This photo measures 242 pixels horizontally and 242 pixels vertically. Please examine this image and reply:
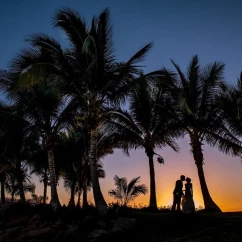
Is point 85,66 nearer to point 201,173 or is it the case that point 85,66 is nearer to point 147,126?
point 147,126

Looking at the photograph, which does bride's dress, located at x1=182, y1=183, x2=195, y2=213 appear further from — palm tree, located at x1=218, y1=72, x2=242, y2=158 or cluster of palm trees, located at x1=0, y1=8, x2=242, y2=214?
palm tree, located at x1=218, y1=72, x2=242, y2=158

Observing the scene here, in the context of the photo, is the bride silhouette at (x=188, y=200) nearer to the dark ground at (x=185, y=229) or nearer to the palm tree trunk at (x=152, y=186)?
the dark ground at (x=185, y=229)

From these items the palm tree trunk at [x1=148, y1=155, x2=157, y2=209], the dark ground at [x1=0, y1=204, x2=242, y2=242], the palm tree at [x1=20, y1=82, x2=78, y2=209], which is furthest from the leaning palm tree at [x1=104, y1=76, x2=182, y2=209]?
the dark ground at [x1=0, y1=204, x2=242, y2=242]

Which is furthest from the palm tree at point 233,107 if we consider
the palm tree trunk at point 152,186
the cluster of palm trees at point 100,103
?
the palm tree trunk at point 152,186

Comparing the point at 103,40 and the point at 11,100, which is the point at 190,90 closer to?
the point at 103,40

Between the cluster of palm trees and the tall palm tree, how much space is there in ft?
0.15

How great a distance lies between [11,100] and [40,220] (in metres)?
6.67

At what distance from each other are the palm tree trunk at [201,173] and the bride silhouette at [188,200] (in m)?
5.71

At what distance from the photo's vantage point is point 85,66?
48.4 ft

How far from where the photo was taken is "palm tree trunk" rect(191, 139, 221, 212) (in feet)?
60.3

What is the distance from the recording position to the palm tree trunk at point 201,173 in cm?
1838

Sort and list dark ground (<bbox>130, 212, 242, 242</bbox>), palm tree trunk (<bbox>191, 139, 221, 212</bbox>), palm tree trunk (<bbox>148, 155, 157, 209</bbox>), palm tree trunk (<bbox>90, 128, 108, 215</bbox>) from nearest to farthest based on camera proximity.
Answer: dark ground (<bbox>130, 212, 242, 242</bbox>)
palm tree trunk (<bbox>90, 128, 108, 215</bbox>)
palm tree trunk (<bbox>191, 139, 221, 212</bbox>)
palm tree trunk (<bbox>148, 155, 157, 209</bbox>)

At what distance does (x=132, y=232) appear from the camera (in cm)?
1041

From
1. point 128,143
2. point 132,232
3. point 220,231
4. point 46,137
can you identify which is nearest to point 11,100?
point 46,137
